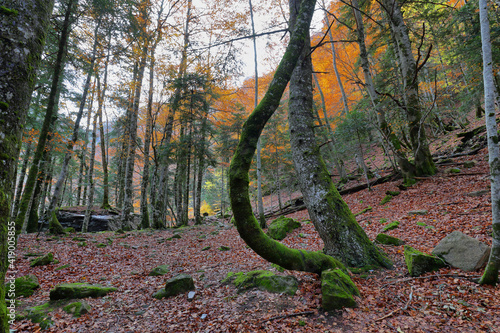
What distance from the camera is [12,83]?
6.61 ft

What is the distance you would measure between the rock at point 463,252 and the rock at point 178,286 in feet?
16.5

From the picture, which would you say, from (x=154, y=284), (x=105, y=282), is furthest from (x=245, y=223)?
(x=105, y=282)

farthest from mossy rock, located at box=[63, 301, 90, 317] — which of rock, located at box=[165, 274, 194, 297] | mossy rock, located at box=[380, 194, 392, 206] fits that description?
mossy rock, located at box=[380, 194, 392, 206]

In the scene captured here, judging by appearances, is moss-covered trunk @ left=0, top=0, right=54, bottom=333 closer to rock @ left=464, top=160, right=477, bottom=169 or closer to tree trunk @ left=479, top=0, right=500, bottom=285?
tree trunk @ left=479, top=0, right=500, bottom=285

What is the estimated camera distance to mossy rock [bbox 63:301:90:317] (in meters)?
3.77

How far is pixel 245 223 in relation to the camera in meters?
2.75

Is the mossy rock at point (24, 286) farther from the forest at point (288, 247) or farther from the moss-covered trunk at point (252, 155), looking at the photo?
the moss-covered trunk at point (252, 155)

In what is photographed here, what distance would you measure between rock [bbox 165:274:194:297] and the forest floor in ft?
0.56

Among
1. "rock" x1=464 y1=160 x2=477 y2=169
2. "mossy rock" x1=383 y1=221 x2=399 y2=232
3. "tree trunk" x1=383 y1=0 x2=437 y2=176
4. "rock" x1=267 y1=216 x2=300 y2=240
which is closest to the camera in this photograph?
"mossy rock" x1=383 y1=221 x2=399 y2=232

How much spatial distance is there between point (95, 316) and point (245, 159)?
13.0ft

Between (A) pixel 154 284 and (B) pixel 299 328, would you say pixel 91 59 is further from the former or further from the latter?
(B) pixel 299 328

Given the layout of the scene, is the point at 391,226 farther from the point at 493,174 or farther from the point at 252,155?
the point at 252,155

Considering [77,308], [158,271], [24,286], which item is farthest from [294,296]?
[24,286]

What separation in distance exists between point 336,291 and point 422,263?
6.29ft
